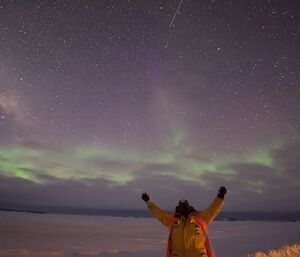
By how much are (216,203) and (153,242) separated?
11.7 meters

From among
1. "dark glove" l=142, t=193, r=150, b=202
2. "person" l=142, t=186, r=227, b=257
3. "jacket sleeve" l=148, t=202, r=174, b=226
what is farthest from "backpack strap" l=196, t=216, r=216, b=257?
"dark glove" l=142, t=193, r=150, b=202

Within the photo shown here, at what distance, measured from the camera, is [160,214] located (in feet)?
24.9

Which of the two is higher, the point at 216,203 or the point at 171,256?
the point at 216,203

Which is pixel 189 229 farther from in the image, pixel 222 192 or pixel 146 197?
pixel 146 197

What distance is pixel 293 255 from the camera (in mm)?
11922

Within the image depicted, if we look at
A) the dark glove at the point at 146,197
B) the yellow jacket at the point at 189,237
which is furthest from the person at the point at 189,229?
the dark glove at the point at 146,197


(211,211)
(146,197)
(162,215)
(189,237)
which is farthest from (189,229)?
(146,197)

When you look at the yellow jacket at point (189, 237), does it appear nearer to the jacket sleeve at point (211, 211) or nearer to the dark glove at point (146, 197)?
the jacket sleeve at point (211, 211)

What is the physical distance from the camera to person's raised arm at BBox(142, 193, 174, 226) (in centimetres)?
744

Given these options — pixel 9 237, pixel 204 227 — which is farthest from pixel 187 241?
pixel 9 237

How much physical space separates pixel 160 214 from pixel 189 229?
0.78 meters

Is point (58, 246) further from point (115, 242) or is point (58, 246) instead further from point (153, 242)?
point (153, 242)

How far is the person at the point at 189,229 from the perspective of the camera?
696 centimetres

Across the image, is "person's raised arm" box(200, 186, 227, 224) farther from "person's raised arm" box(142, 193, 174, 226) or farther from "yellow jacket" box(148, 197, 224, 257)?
"person's raised arm" box(142, 193, 174, 226)
